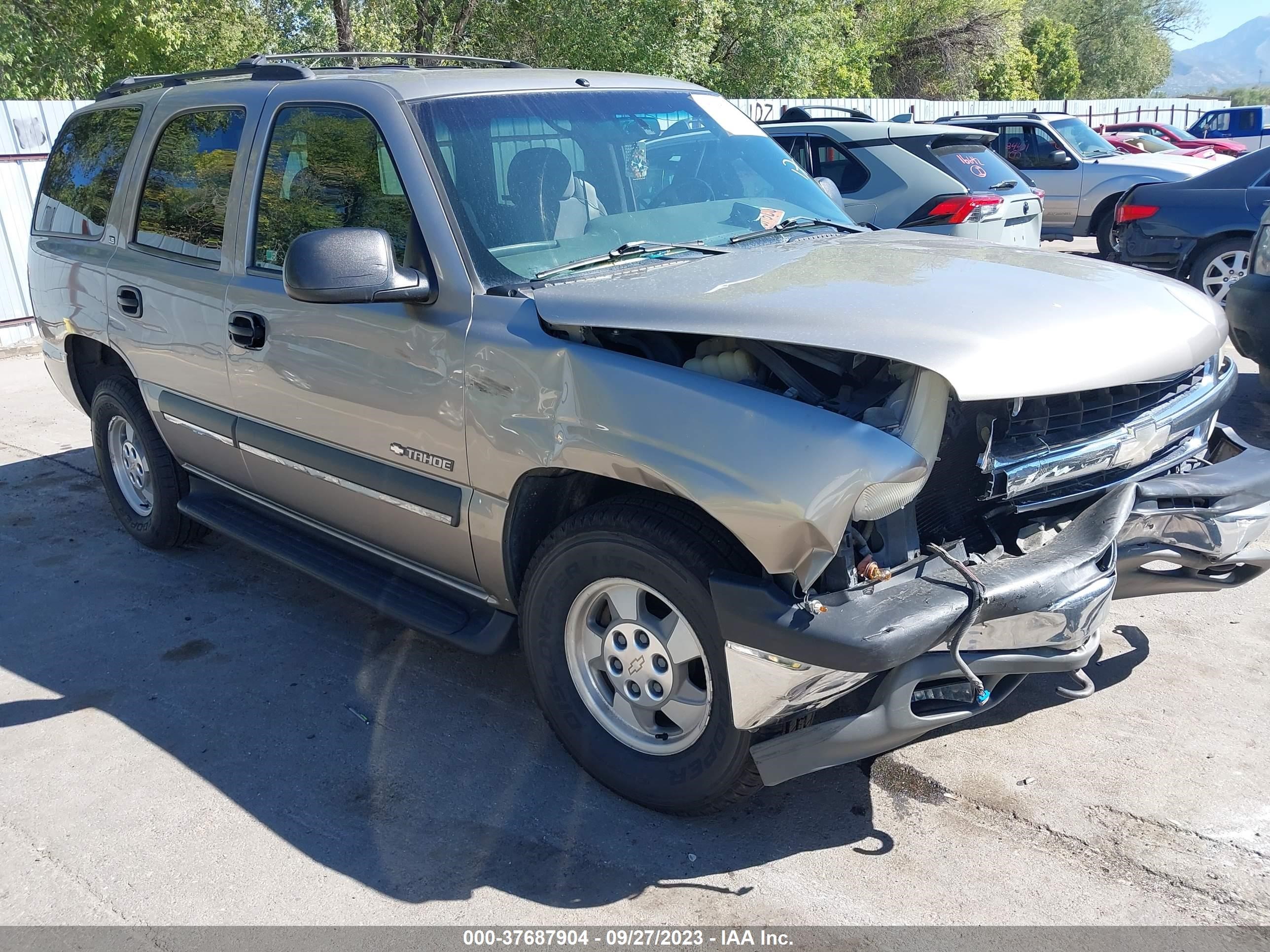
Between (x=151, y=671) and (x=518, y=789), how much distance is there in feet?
5.72

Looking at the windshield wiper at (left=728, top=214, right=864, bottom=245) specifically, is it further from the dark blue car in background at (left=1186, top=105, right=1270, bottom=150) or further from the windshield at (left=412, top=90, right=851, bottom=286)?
the dark blue car in background at (left=1186, top=105, right=1270, bottom=150)

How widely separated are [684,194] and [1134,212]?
6.75 metres

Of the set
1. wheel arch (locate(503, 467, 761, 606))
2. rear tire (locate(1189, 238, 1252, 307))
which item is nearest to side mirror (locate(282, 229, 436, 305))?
wheel arch (locate(503, 467, 761, 606))

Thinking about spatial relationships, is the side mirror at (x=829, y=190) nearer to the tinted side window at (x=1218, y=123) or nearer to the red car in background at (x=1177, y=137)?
the red car in background at (x=1177, y=137)

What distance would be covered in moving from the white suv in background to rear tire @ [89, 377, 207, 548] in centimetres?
1124

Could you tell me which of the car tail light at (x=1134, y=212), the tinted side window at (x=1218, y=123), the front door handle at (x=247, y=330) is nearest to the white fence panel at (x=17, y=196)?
the front door handle at (x=247, y=330)

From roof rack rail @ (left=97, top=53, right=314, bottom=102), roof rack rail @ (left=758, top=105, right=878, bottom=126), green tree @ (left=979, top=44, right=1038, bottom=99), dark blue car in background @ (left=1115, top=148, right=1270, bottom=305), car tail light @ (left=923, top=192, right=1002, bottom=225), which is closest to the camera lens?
roof rack rail @ (left=97, top=53, right=314, bottom=102)

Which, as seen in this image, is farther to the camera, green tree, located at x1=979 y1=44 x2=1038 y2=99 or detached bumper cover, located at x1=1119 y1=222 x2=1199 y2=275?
green tree, located at x1=979 y1=44 x2=1038 y2=99

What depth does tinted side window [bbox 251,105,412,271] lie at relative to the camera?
3486mm

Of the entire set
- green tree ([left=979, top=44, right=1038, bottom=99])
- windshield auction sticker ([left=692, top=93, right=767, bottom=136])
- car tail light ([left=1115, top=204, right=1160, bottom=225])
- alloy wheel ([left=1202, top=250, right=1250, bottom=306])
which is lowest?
alloy wheel ([left=1202, top=250, right=1250, bottom=306])

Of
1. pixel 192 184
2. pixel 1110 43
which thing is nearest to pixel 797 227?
pixel 192 184

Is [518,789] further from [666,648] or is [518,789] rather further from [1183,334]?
[1183,334]

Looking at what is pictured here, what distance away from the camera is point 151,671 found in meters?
4.14

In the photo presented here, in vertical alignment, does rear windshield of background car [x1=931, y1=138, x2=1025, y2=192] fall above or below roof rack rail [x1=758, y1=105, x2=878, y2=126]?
below
